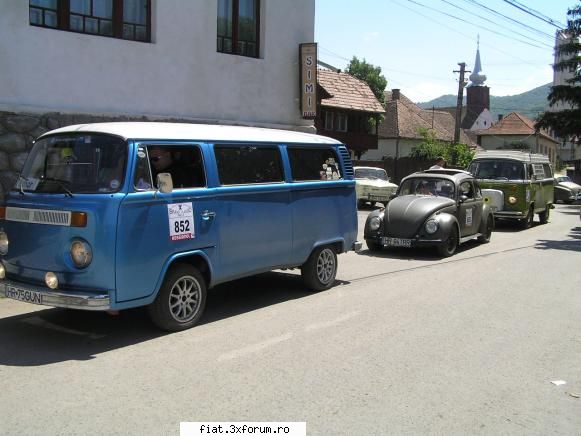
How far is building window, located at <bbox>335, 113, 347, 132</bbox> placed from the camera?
41750 millimetres

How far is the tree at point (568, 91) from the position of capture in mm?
28906

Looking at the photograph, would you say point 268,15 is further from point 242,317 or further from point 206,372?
point 206,372

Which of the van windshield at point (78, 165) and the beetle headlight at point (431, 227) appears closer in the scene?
the van windshield at point (78, 165)

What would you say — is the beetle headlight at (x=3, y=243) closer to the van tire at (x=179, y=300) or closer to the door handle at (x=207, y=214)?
the van tire at (x=179, y=300)

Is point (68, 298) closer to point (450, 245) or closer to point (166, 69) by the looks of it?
point (166, 69)

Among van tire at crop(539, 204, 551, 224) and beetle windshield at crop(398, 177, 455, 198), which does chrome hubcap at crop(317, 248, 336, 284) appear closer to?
beetle windshield at crop(398, 177, 455, 198)

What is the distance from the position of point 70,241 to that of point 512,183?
15.2 metres

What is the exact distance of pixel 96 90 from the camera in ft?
38.2

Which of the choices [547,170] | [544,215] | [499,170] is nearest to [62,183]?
[499,170]

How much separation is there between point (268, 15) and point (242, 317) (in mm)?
9780

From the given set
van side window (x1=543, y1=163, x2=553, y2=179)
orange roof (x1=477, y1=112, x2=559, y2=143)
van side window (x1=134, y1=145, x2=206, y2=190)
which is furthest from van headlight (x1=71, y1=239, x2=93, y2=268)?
orange roof (x1=477, y1=112, x2=559, y2=143)

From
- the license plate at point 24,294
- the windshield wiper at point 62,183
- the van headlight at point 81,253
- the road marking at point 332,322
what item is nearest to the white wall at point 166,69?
the windshield wiper at point 62,183

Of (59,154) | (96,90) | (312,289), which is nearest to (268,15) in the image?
(96,90)

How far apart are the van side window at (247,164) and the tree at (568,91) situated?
25980 mm
